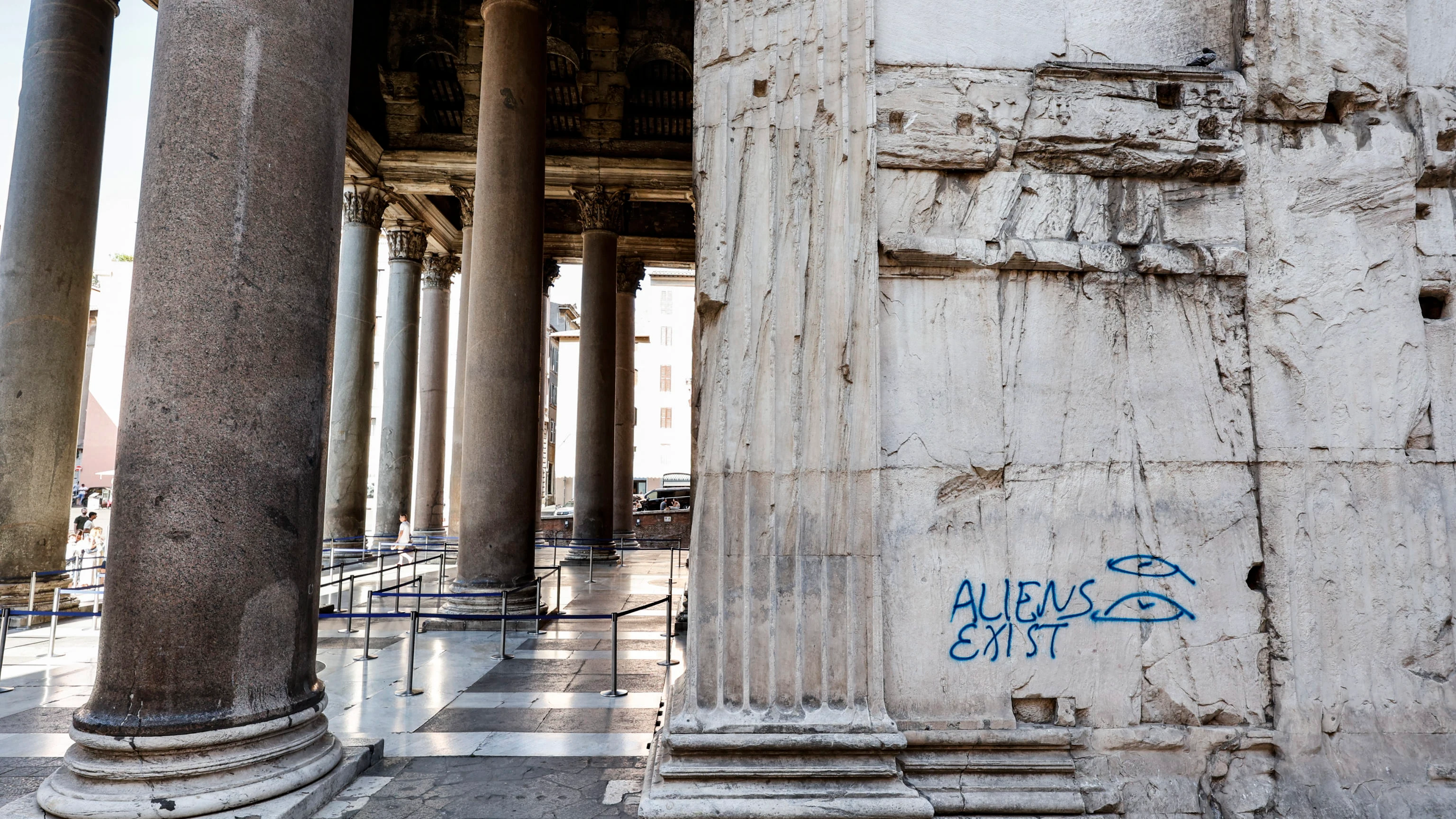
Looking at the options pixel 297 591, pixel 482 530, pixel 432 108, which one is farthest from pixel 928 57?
pixel 432 108

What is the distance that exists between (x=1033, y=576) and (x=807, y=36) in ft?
10.7

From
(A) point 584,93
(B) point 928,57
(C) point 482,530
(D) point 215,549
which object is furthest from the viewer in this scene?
(A) point 584,93

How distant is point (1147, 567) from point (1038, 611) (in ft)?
2.16

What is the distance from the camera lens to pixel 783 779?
398 cm

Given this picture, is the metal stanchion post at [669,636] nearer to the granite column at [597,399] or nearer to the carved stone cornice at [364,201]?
the granite column at [597,399]

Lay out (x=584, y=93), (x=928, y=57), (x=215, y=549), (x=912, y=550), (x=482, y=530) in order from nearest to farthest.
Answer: (x=215, y=549) < (x=912, y=550) < (x=928, y=57) < (x=482, y=530) < (x=584, y=93)

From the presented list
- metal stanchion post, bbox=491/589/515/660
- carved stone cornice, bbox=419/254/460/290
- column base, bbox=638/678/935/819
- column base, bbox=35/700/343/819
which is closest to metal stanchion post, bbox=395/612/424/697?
metal stanchion post, bbox=491/589/515/660

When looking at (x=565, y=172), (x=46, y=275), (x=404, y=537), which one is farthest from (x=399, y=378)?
(x=46, y=275)

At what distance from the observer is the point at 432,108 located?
60.4 ft

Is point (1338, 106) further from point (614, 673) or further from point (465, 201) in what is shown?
point (465, 201)

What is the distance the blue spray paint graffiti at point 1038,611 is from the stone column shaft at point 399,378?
1871 cm

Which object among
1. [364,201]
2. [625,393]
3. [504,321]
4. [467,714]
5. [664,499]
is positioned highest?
[364,201]

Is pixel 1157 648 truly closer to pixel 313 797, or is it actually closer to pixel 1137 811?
pixel 1137 811

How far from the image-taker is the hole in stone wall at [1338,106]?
480 cm
